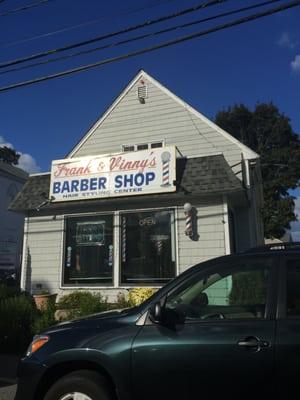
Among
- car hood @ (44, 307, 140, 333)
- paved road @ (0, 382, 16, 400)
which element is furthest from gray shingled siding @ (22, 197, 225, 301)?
car hood @ (44, 307, 140, 333)

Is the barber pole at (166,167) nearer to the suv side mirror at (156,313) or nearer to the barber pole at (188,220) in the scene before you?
the barber pole at (188,220)

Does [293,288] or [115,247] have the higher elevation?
[115,247]

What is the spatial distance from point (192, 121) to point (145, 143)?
1.75 metres

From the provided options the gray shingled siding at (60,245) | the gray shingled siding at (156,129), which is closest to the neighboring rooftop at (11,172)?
the gray shingled siding at (156,129)

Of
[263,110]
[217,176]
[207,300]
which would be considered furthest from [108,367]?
[263,110]

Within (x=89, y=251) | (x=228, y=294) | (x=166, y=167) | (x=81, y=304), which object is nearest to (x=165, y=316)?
(x=228, y=294)

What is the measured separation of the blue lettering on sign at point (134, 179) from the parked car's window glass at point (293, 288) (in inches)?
333

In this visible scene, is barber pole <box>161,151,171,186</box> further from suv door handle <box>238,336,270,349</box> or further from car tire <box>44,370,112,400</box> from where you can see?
suv door handle <box>238,336,270,349</box>

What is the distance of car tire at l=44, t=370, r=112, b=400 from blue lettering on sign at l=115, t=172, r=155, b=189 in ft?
27.5

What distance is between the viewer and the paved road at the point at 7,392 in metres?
6.38

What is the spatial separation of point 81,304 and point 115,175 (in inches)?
146

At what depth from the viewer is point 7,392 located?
6609mm

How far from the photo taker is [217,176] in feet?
39.1

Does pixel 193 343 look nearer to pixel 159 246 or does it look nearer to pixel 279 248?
pixel 279 248
